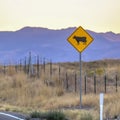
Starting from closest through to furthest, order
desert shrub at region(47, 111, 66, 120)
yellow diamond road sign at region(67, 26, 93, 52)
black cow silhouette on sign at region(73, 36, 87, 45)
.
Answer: desert shrub at region(47, 111, 66, 120)
black cow silhouette on sign at region(73, 36, 87, 45)
yellow diamond road sign at region(67, 26, 93, 52)

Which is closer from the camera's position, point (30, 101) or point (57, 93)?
point (30, 101)

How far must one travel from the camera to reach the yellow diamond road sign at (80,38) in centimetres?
3111

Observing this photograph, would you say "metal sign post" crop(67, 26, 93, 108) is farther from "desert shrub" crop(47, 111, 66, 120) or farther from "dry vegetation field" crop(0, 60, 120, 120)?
"desert shrub" crop(47, 111, 66, 120)

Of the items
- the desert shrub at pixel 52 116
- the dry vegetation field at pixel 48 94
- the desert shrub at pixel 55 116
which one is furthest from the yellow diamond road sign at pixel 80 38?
the desert shrub at pixel 55 116

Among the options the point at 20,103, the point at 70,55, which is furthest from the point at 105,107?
the point at 70,55

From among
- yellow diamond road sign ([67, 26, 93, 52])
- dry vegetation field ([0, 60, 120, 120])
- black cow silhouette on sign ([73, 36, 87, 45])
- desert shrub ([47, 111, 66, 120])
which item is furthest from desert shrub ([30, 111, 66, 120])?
yellow diamond road sign ([67, 26, 93, 52])

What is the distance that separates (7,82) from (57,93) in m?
5.73

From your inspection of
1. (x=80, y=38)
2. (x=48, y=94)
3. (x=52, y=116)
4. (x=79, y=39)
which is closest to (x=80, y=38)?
(x=80, y=38)

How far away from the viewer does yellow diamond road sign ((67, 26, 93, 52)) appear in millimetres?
31109

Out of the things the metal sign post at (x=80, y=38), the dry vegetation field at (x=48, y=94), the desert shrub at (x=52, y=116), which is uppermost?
the metal sign post at (x=80, y=38)

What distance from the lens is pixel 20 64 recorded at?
56.5 metres

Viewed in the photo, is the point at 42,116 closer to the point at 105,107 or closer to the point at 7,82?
the point at 105,107

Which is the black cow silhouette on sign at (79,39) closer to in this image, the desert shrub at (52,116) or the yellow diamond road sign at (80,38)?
the yellow diamond road sign at (80,38)

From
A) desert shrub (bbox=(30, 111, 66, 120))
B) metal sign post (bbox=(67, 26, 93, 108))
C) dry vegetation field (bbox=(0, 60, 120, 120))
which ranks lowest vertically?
dry vegetation field (bbox=(0, 60, 120, 120))
